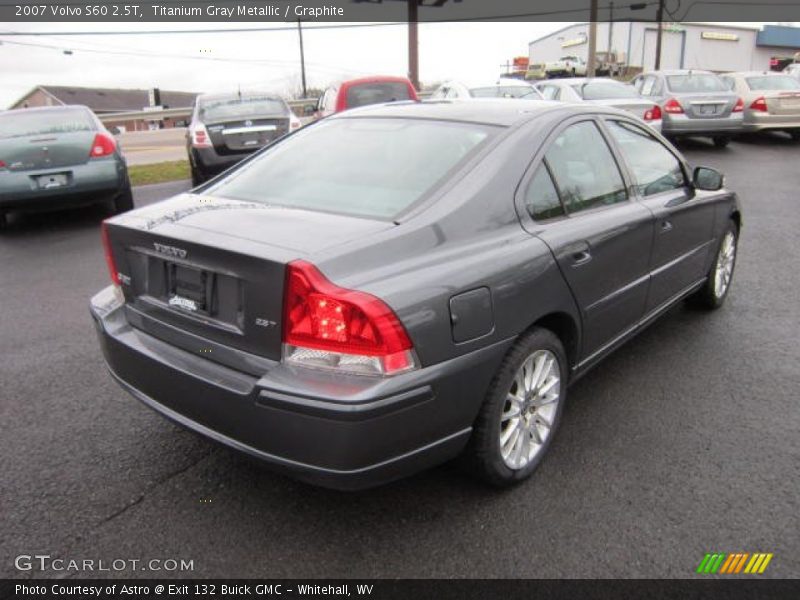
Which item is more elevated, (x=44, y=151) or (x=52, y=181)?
(x=44, y=151)

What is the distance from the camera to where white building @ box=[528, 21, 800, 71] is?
6925 cm

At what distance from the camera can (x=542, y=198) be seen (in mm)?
3031

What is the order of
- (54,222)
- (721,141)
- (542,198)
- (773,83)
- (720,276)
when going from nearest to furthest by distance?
(542,198), (720,276), (54,222), (721,141), (773,83)

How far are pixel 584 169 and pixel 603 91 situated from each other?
11.5 meters

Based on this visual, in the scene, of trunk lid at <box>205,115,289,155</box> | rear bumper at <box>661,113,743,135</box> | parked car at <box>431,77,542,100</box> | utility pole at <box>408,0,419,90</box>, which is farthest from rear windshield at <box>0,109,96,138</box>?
utility pole at <box>408,0,419,90</box>

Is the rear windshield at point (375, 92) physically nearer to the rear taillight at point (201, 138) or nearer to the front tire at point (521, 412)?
the rear taillight at point (201, 138)

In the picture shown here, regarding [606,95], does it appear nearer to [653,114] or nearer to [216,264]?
[653,114]

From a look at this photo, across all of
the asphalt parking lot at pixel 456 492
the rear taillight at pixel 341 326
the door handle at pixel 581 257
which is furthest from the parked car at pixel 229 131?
the rear taillight at pixel 341 326

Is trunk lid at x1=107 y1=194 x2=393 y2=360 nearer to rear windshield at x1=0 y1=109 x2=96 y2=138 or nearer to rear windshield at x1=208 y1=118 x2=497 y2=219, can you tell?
rear windshield at x1=208 y1=118 x2=497 y2=219

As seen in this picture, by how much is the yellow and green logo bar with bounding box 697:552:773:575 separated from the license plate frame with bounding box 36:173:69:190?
300 inches

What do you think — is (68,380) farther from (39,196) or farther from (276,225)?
(39,196)

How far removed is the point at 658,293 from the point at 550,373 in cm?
128

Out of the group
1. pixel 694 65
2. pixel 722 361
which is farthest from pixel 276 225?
pixel 694 65

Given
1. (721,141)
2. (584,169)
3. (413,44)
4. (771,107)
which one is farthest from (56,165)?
(413,44)
